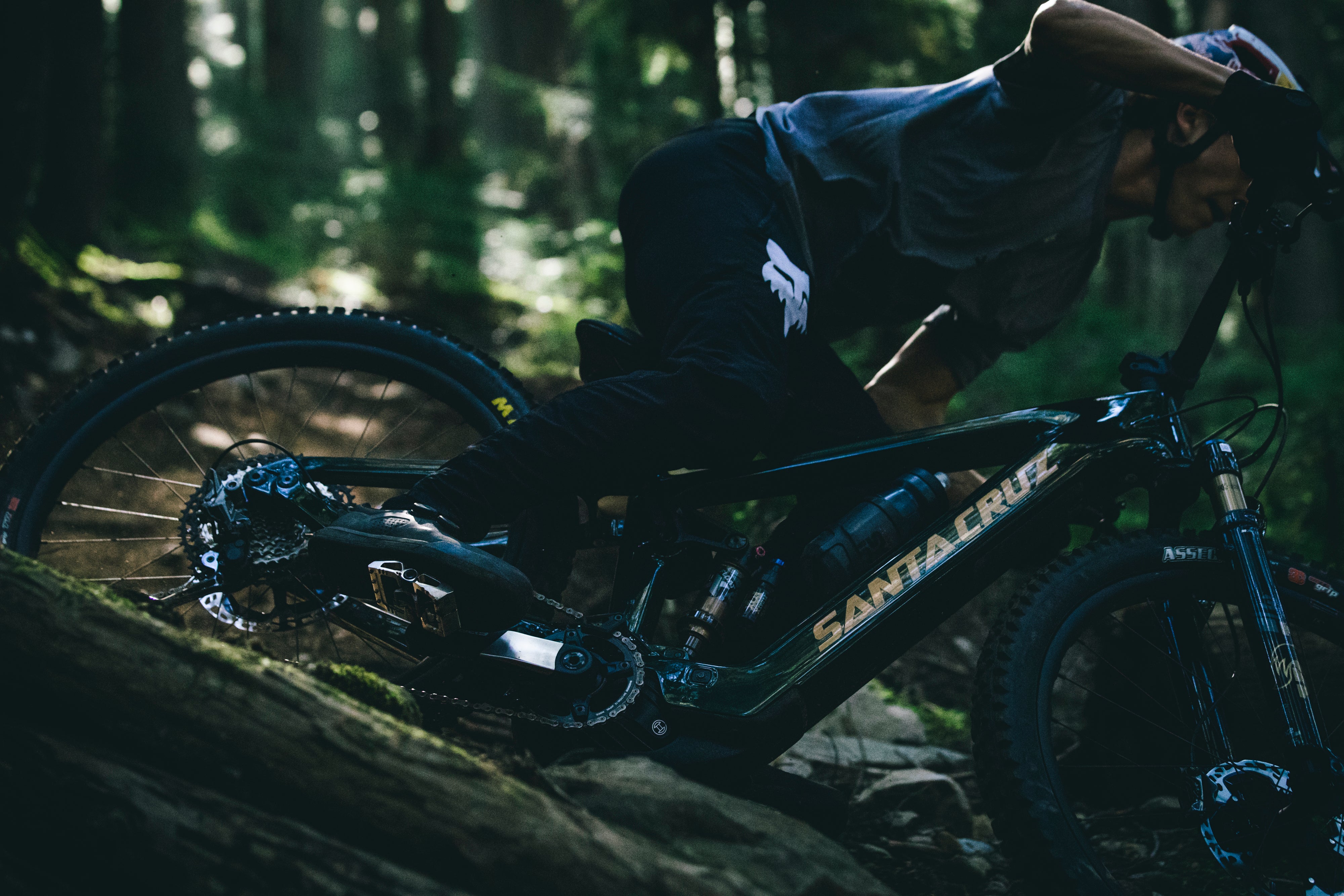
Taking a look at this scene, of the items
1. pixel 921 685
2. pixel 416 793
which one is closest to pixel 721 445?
pixel 416 793

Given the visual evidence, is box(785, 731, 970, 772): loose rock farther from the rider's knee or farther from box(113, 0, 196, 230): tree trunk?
box(113, 0, 196, 230): tree trunk

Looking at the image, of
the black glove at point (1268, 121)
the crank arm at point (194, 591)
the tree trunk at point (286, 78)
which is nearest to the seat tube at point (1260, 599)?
the black glove at point (1268, 121)

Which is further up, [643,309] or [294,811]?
[643,309]

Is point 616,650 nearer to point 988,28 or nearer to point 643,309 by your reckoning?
point 643,309

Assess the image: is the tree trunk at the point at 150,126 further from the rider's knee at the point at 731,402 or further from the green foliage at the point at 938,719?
the rider's knee at the point at 731,402

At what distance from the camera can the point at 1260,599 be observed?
1844 millimetres

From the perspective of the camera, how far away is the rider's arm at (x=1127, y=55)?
5.94 ft

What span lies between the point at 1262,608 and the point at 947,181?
1178mm

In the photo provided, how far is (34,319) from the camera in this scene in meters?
4.31

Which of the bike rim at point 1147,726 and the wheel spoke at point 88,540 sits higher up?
the wheel spoke at point 88,540

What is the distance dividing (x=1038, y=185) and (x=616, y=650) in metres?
1.52

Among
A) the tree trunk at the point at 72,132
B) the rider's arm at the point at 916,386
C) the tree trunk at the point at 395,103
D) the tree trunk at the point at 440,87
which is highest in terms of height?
the tree trunk at the point at 395,103

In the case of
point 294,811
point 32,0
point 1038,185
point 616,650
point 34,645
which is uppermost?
point 32,0

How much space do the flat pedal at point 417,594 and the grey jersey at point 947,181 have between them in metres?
1.12
